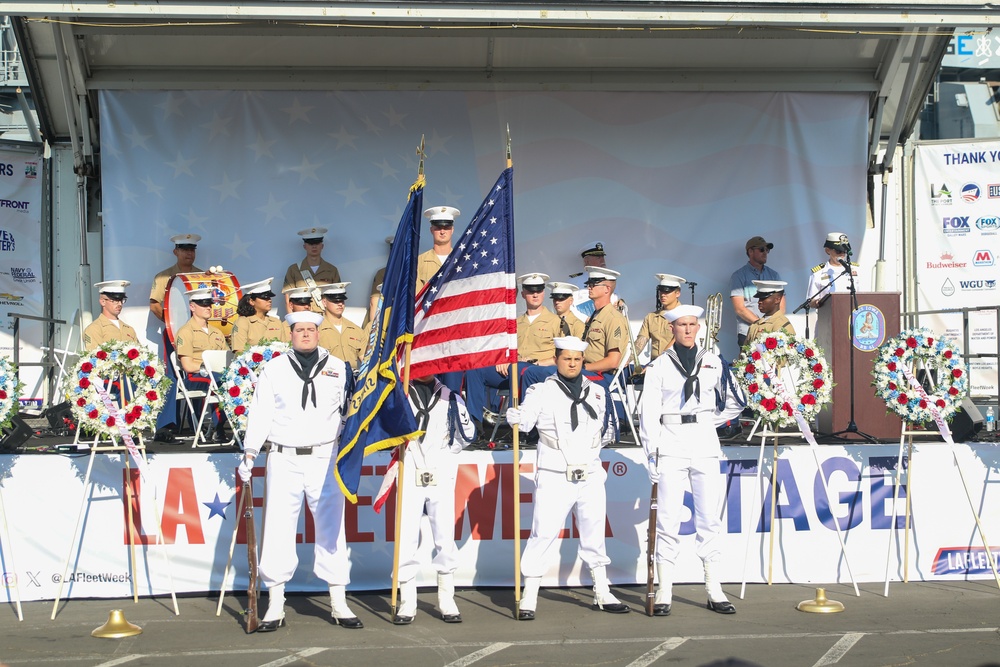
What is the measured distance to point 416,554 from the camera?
8.84 meters

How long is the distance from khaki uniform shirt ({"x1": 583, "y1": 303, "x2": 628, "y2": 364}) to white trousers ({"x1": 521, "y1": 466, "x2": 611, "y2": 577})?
2.48 metres

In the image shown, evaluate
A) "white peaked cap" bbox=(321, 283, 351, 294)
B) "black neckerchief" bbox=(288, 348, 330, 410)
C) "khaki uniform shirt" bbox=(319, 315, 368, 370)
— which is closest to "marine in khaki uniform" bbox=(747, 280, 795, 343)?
"khaki uniform shirt" bbox=(319, 315, 368, 370)

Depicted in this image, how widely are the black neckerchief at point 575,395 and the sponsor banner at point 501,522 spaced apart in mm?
1114

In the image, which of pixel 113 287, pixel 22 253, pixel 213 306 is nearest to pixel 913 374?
pixel 213 306

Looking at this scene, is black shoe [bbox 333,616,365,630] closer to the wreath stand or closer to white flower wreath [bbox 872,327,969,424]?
the wreath stand

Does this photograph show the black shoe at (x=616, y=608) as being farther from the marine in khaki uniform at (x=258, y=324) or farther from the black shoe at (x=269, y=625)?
the marine in khaki uniform at (x=258, y=324)

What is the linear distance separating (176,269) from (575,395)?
225 inches

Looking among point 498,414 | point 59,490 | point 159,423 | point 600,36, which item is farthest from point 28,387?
point 600,36

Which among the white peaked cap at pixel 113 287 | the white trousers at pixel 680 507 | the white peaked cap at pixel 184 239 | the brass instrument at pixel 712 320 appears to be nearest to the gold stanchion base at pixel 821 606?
the white trousers at pixel 680 507

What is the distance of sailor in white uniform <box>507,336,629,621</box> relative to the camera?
8.91 metres

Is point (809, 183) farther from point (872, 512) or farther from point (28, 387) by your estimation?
point (28, 387)

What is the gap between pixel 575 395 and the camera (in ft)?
29.5

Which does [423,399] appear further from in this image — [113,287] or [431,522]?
[113,287]

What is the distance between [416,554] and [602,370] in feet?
10.5
